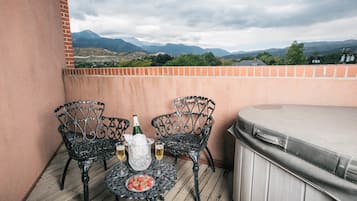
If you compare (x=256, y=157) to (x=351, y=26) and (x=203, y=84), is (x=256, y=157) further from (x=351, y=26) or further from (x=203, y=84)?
(x=351, y=26)

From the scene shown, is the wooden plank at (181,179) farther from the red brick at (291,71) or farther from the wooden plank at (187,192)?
the red brick at (291,71)

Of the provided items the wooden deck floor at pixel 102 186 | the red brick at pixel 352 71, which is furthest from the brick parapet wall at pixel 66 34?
the red brick at pixel 352 71

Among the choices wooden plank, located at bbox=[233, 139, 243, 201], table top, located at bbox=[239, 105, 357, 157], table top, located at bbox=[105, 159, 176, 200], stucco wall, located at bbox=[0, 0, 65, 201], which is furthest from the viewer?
stucco wall, located at bbox=[0, 0, 65, 201]

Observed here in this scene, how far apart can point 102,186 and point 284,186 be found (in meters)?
1.69

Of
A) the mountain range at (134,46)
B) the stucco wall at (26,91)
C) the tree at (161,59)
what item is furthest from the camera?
the mountain range at (134,46)

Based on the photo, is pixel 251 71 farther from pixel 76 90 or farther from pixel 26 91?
pixel 76 90

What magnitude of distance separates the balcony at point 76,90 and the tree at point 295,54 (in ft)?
3.14

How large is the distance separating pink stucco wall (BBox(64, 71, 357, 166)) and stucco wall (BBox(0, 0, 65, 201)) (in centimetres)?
60

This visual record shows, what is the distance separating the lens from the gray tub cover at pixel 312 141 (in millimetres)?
840

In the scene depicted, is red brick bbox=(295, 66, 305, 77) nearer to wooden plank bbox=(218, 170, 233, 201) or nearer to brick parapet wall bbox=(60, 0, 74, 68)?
wooden plank bbox=(218, 170, 233, 201)

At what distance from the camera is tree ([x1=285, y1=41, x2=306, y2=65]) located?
8.69 ft

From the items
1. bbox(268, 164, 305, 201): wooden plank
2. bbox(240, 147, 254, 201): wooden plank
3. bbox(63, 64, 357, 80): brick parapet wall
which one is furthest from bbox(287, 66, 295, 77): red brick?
bbox(268, 164, 305, 201): wooden plank

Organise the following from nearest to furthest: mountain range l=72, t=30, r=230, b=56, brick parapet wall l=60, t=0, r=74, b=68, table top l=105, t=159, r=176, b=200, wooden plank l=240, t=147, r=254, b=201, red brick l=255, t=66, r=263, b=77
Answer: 1. table top l=105, t=159, r=176, b=200
2. wooden plank l=240, t=147, r=254, b=201
3. red brick l=255, t=66, r=263, b=77
4. brick parapet wall l=60, t=0, r=74, b=68
5. mountain range l=72, t=30, r=230, b=56

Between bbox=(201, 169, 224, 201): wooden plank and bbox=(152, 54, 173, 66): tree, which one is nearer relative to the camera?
bbox=(201, 169, 224, 201): wooden plank
